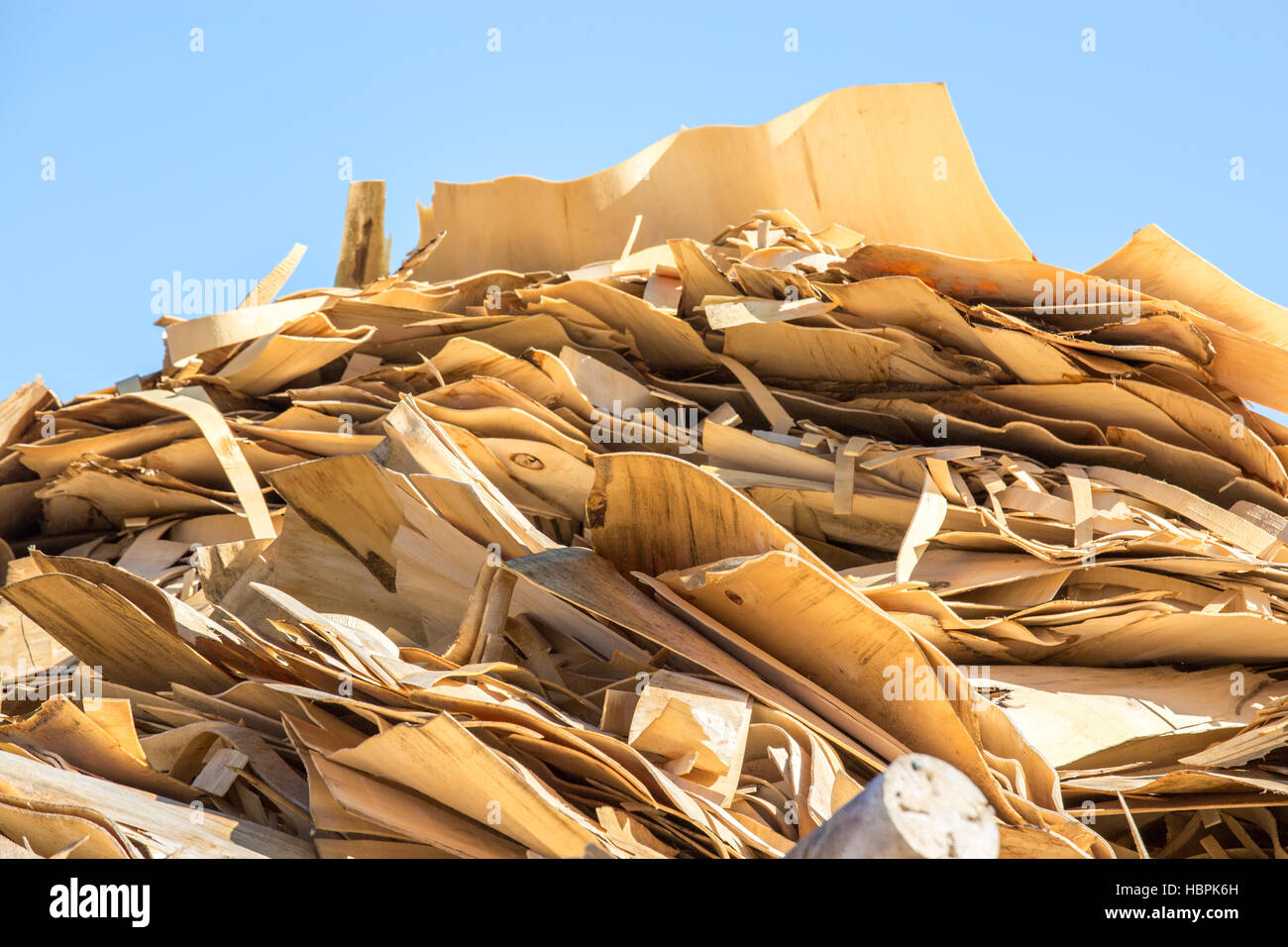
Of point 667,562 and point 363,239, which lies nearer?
point 667,562

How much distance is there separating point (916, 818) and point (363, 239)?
8.99 ft

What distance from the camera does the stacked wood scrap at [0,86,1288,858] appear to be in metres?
1.32

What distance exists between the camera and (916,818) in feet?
2.61

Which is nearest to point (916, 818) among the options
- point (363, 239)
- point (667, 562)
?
point (667, 562)

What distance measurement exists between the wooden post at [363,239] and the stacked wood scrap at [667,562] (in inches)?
18.0

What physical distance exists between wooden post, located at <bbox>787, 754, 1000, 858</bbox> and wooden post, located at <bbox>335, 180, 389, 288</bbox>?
2632 mm

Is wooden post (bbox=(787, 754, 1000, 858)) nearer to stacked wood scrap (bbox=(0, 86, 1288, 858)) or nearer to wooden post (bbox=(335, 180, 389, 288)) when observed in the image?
stacked wood scrap (bbox=(0, 86, 1288, 858))

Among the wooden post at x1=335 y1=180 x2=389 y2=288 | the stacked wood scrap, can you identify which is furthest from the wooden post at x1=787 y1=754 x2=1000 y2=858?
the wooden post at x1=335 y1=180 x2=389 y2=288

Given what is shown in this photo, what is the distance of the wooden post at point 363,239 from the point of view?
3.13 meters

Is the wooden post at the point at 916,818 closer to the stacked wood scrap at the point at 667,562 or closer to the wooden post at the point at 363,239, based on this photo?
the stacked wood scrap at the point at 667,562

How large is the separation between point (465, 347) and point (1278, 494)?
165 centimetres

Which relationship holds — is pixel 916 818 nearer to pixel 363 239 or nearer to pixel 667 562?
pixel 667 562
